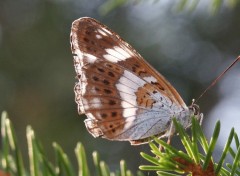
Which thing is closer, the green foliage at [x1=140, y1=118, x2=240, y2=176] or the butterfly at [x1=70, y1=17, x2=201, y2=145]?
the green foliage at [x1=140, y1=118, x2=240, y2=176]

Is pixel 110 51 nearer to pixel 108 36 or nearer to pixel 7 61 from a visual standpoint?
pixel 108 36

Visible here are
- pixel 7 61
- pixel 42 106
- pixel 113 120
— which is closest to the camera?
pixel 113 120

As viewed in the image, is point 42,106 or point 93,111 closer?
point 93,111

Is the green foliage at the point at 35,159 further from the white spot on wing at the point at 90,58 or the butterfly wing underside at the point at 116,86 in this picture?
the white spot on wing at the point at 90,58

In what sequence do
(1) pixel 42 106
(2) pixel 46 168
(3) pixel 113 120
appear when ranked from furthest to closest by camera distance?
(1) pixel 42 106, (3) pixel 113 120, (2) pixel 46 168

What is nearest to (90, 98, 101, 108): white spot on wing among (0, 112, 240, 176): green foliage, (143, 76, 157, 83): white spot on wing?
(143, 76, 157, 83): white spot on wing

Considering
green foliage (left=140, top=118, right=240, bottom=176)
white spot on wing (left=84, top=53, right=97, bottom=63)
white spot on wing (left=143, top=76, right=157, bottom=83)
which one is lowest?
green foliage (left=140, top=118, right=240, bottom=176)

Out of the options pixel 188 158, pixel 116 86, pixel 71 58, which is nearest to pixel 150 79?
pixel 116 86

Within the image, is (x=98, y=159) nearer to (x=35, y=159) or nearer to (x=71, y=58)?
(x=35, y=159)

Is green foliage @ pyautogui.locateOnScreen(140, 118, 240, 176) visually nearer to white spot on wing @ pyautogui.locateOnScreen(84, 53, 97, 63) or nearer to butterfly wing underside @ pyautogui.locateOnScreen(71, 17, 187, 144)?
butterfly wing underside @ pyautogui.locateOnScreen(71, 17, 187, 144)

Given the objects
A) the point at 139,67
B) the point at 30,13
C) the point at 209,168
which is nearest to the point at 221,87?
the point at 30,13
